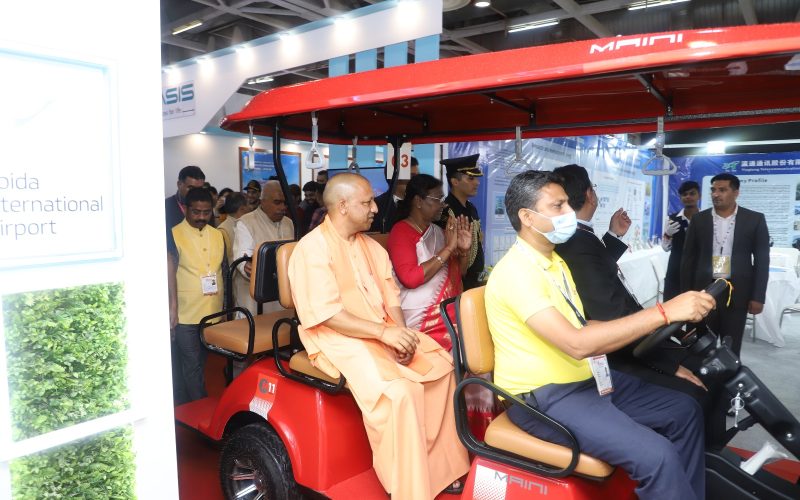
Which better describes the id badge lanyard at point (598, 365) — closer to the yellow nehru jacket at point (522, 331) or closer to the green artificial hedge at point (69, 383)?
the yellow nehru jacket at point (522, 331)

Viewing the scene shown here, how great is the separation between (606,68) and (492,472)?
1497 mm

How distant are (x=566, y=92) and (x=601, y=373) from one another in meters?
1.42

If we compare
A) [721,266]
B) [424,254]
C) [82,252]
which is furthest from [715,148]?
[82,252]

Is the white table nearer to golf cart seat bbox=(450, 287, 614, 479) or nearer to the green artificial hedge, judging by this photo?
golf cart seat bbox=(450, 287, 614, 479)

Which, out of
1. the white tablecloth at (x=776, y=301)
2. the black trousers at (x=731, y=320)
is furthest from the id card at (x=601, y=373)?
the white tablecloth at (x=776, y=301)

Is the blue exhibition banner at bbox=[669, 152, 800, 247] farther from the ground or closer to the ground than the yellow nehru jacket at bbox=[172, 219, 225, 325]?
farther from the ground

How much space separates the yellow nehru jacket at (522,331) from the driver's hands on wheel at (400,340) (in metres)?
0.46

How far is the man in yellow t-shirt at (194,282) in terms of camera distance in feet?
12.2

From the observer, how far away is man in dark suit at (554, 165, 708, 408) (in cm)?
255

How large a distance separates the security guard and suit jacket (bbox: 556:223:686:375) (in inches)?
48.0

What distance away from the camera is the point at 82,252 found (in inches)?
59.1

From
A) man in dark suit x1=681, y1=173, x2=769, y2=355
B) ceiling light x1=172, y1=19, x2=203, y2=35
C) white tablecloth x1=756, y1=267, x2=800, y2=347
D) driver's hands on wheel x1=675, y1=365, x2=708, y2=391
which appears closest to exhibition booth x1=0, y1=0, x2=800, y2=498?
driver's hands on wheel x1=675, y1=365, x2=708, y2=391

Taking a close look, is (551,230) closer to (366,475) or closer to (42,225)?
(366,475)

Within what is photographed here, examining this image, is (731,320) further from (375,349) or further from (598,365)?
(375,349)
